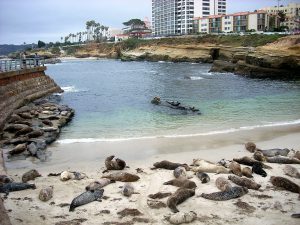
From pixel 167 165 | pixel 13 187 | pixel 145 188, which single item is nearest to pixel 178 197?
pixel 145 188

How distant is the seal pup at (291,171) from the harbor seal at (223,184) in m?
2.52

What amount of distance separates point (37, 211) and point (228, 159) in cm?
812

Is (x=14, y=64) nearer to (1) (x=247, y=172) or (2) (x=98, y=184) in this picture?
(2) (x=98, y=184)

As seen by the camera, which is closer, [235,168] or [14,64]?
[235,168]

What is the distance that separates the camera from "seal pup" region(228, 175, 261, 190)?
11.7m

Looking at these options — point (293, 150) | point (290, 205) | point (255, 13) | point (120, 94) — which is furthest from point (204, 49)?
point (290, 205)

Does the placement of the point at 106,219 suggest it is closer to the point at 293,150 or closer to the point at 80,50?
the point at 293,150

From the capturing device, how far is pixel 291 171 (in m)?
13.1

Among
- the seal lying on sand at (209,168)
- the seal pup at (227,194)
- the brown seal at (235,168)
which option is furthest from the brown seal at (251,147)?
the seal pup at (227,194)

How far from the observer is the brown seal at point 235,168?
13.0 metres

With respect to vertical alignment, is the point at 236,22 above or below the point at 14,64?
above

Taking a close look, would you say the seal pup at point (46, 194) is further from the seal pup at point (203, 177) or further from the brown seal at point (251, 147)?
the brown seal at point (251, 147)

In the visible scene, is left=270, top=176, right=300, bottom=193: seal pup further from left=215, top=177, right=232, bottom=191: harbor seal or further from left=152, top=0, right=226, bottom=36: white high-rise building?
left=152, top=0, right=226, bottom=36: white high-rise building

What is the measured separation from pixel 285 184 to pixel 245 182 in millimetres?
1214
